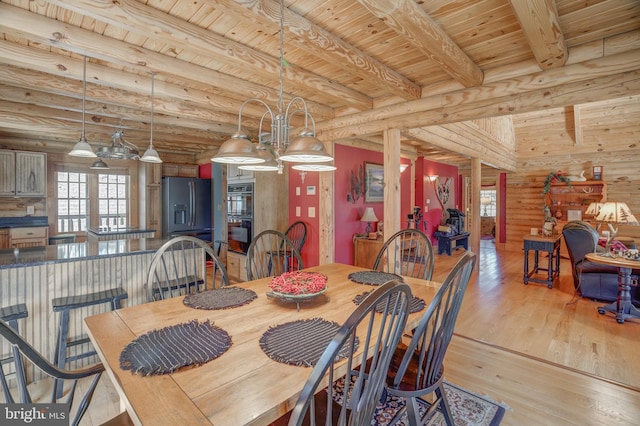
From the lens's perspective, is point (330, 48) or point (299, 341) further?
point (330, 48)

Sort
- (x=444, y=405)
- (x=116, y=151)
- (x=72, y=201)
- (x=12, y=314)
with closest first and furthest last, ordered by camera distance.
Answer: (x=444, y=405), (x=12, y=314), (x=116, y=151), (x=72, y=201)

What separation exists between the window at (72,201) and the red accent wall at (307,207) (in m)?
4.44

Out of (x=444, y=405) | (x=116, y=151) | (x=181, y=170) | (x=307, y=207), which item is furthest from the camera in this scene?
(x=181, y=170)

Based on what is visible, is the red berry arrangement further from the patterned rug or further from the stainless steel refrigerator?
Result: the stainless steel refrigerator

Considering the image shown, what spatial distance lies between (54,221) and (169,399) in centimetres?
668

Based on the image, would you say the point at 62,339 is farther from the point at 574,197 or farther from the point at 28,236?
the point at 574,197

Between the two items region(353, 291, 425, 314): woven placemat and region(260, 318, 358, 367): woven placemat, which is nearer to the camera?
region(260, 318, 358, 367): woven placemat

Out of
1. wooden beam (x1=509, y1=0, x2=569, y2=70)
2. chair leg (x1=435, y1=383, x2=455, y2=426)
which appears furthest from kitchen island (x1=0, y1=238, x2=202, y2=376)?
wooden beam (x1=509, y1=0, x2=569, y2=70)

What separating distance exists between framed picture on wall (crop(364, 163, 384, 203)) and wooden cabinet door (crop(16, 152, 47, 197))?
558 cm

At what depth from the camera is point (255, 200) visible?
14.8 feet

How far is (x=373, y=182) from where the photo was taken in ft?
17.3

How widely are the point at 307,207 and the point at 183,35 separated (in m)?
2.91

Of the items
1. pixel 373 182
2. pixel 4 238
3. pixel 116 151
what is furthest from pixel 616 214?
pixel 4 238

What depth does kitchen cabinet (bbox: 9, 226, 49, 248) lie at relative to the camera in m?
4.93
